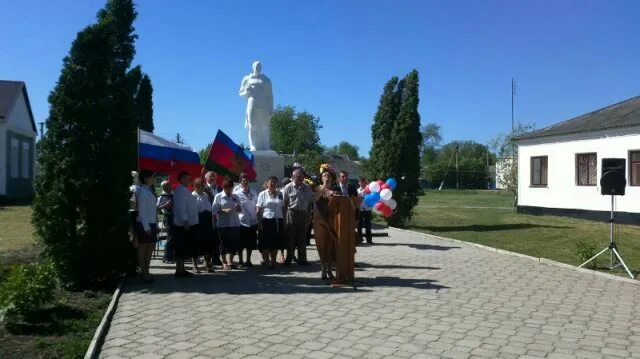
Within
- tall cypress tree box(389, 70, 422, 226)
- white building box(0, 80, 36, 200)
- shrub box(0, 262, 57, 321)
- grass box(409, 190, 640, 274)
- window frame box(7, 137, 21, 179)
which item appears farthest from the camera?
window frame box(7, 137, 21, 179)

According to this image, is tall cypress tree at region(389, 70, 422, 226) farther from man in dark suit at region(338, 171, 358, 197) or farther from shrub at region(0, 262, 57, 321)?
shrub at region(0, 262, 57, 321)

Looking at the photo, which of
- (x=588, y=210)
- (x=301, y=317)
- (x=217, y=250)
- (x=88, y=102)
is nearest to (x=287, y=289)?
(x=301, y=317)

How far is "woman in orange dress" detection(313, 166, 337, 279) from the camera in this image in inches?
338

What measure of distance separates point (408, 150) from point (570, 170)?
8.27 m

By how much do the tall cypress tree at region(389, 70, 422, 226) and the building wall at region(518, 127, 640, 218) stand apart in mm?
7367

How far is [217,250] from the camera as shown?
9984mm

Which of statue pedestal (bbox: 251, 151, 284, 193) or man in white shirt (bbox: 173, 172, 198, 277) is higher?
statue pedestal (bbox: 251, 151, 284, 193)

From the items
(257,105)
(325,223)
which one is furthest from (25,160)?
(325,223)

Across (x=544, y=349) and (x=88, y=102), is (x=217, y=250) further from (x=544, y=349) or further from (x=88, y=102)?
(x=544, y=349)

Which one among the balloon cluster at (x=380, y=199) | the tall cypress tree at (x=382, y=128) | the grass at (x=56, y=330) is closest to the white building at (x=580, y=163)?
the tall cypress tree at (x=382, y=128)

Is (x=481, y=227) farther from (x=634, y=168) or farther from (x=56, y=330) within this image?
(x=56, y=330)

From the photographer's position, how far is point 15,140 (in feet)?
A: 118

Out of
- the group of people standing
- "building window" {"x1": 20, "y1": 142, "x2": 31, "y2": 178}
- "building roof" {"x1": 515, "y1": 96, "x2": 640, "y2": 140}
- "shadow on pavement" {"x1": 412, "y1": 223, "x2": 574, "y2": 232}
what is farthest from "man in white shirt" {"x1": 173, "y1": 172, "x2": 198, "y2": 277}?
"building window" {"x1": 20, "y1": 142, "x2": 31, "y2": 178}

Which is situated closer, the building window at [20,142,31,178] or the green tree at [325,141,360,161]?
the building window at [20,142,31,178]
